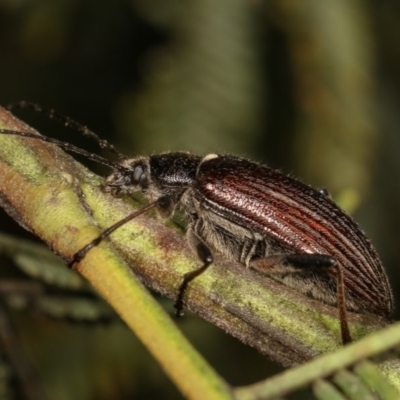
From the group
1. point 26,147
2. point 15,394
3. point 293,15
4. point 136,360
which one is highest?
point 293,15

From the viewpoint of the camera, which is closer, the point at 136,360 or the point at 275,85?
the point at 136,360

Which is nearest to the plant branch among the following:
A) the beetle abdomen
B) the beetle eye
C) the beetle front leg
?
the beetle front leg

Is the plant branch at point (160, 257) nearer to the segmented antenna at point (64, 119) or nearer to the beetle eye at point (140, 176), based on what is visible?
the segmented antenna at point (64, 119)

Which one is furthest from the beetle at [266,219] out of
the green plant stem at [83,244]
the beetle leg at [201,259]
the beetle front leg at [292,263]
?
the green plant stem at [83,244]

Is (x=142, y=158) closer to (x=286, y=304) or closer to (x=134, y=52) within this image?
(x=134, y=52)

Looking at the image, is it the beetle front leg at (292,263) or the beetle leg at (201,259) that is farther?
the beetle front leg at (292,263)

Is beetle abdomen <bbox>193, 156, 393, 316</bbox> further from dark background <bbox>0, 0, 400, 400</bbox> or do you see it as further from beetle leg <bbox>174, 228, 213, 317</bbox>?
beetle leg <bbox>174, 228, 213, 317</bbox>

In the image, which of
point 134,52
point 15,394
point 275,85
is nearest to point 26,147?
point 15,394
